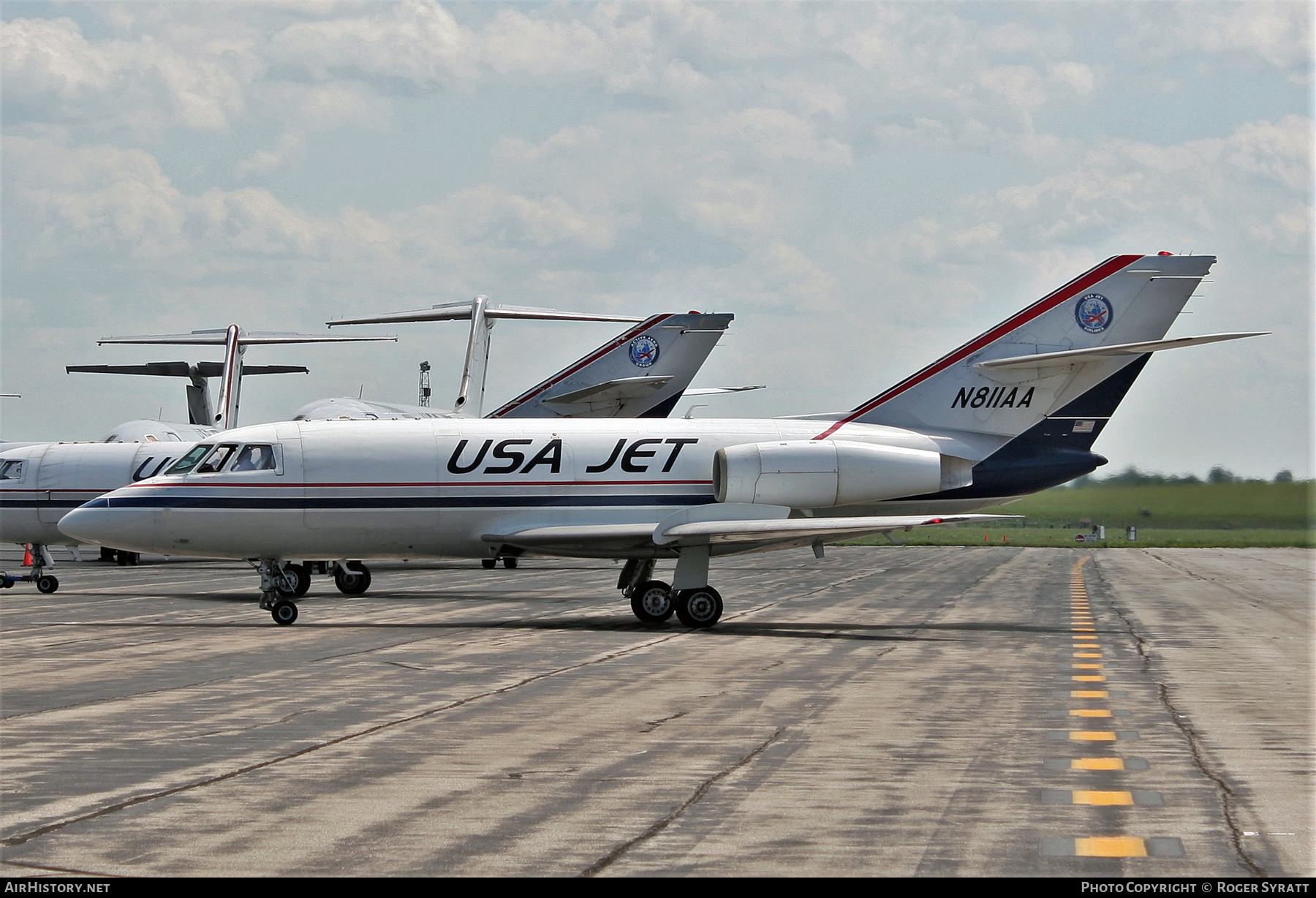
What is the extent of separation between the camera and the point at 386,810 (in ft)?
27.8

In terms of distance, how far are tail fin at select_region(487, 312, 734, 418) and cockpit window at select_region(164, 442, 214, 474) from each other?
57.9ft

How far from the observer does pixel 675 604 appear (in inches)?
872

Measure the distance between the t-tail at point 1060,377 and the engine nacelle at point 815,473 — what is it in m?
1.04

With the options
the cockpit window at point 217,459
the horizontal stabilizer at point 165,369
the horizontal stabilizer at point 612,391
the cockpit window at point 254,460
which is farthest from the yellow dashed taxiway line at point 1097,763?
the horizontal stabilizer at point 165,369

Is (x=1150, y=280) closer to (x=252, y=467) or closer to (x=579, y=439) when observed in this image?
(x=579, y=439)

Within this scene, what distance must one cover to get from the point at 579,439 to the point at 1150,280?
10.2 m

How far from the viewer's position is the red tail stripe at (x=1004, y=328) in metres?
24.0

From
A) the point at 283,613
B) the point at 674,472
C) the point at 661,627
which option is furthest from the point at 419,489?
the point at 661,627

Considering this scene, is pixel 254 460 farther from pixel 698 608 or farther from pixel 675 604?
pixel 698 608

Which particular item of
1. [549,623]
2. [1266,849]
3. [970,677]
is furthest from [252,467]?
[1266,849]

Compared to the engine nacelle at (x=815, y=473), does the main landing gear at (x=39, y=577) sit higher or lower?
lower

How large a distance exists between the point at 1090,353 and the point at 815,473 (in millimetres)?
5043

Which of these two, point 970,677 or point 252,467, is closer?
point 970,677

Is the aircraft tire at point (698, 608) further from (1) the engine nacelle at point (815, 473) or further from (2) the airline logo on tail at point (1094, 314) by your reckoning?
(2) the airline logo on tail at point (1094, 314)
